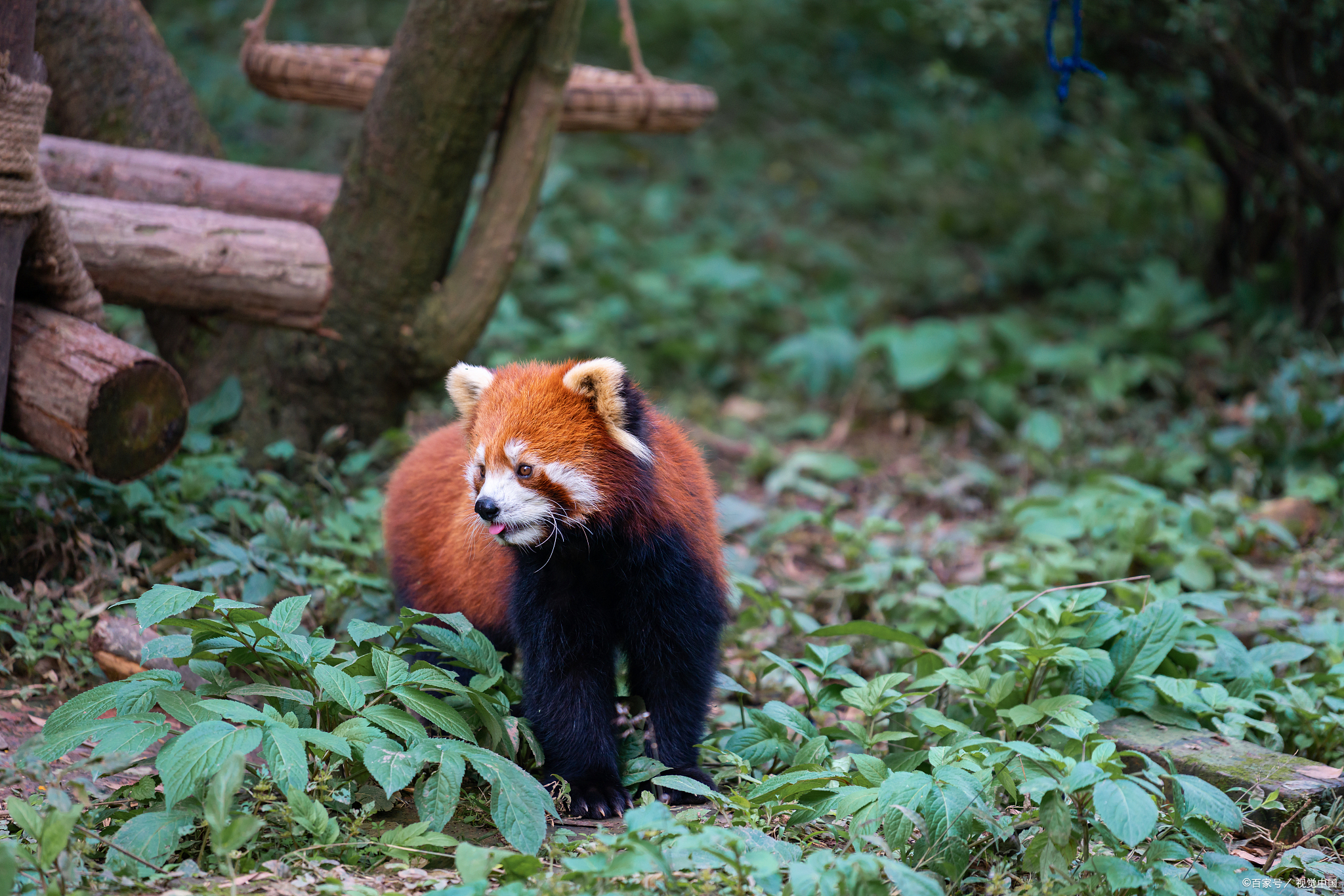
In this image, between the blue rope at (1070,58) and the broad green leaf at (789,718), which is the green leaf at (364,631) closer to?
the broad green leaf at (789,718)

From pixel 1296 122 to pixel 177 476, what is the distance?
6.02m

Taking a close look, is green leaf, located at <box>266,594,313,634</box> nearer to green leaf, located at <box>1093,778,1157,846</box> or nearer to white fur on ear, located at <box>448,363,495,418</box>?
white fur on ear, located at <box>448,363,495,418</box>

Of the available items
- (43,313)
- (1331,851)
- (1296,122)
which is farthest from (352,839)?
(1296,122)

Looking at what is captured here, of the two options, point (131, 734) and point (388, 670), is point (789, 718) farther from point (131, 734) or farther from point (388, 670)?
point (131, 734)

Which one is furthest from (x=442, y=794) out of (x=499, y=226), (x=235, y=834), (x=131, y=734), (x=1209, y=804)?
(x=499, y=226)

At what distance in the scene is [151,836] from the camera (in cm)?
222

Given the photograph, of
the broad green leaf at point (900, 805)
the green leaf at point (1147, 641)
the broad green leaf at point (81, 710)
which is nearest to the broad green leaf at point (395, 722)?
the broad green leaf at point (81, 710)

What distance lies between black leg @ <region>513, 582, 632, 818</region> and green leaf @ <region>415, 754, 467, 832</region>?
0.44m

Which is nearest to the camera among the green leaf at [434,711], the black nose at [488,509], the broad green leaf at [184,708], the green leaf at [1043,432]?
the broad green leaf at [184,708]

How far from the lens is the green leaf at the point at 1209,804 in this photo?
7.44 feet

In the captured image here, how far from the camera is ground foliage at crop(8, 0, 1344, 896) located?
2281mm

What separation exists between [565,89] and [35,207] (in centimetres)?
200

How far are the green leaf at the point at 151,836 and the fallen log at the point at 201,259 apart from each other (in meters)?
1.84

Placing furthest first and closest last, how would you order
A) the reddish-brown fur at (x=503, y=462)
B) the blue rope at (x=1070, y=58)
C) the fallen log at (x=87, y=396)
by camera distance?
the blue rope at (x=1070, y=58)
the fallen log at (x=87, y=396)
the reddish-brown fur at (x=503, y=462)
